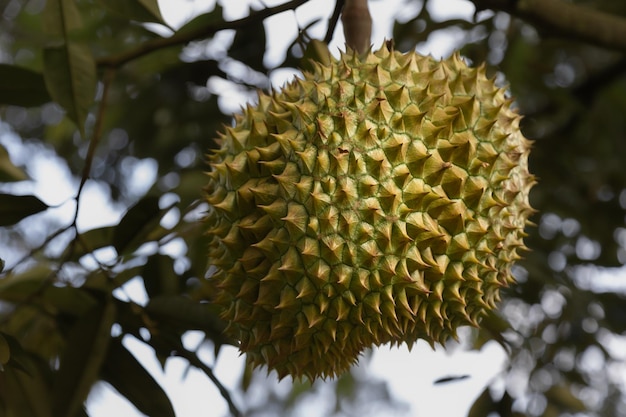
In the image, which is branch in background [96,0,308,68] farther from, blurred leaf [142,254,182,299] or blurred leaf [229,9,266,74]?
blurred leaf [142,254,182,299]

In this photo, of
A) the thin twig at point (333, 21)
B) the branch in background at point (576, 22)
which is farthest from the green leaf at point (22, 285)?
the branch in background at point (576, 22)

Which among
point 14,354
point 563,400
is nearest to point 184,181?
point 14,354

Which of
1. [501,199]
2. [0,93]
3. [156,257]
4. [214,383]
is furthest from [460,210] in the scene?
[0,93]

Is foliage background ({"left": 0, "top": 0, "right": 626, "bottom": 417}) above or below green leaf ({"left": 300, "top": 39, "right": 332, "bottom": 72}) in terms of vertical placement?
below

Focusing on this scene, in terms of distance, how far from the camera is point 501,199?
1.19 m

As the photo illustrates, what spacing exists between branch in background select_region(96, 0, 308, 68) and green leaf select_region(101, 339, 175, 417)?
0.63 metres

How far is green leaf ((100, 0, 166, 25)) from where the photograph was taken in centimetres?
143

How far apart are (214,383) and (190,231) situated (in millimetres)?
462

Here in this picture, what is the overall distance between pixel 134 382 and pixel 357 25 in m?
0.82

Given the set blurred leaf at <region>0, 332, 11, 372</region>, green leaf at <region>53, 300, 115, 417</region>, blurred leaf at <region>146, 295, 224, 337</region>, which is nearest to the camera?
blurred leaf at <region>0, 332, 11, 372</region>

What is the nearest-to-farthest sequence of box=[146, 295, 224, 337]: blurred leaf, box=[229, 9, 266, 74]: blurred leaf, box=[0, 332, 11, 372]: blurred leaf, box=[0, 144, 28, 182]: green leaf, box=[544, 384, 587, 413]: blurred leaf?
box=[0, 332, 11, 372]: blurred leaf < box=[146, 295, 224, 337]: blurred leaf < box=[0, 144, 28, 182]: green leaf < box=[229, 9, 266, 74]: blurred leaf < box=[544, 384, 587, 413]: blurred leaf

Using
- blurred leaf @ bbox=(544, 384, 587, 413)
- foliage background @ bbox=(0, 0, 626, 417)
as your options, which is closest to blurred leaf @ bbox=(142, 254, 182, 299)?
foliage background @ bbox=(0, 0, 626, 417)

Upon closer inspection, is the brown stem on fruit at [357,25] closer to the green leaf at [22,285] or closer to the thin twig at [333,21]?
the thin twig at [333,21]

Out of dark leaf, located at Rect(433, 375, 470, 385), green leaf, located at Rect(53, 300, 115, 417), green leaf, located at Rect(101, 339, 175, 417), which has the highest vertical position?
green leaf, located at Rect(53, 300, 115, 417)
